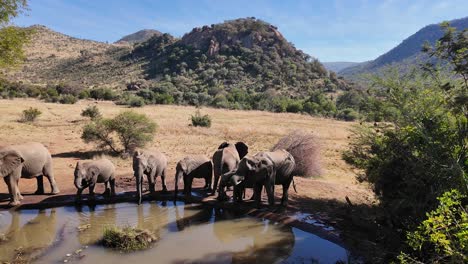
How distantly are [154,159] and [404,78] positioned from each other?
8.16m

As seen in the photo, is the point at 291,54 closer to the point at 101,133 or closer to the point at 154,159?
the point at 101,133

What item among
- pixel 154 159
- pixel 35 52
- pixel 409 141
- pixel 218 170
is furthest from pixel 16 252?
pixel 35 52

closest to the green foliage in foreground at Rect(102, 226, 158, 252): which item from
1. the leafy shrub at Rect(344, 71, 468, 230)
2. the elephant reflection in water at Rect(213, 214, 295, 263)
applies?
the elephant reflection in water at Rect(213, 214, 295, 263)

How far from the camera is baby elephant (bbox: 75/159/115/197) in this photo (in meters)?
11.7

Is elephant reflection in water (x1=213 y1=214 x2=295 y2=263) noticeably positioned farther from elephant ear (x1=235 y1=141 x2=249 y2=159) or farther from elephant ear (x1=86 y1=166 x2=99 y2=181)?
elephant ear (x1=86 y1=166 x2=99 y2=181)

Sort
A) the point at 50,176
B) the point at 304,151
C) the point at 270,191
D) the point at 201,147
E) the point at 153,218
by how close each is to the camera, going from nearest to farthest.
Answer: the point at 153,218 < the point at 270,191 < the point at 50,176 < the point at 304,151 < the point at 201,147

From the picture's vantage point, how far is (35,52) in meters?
93.4

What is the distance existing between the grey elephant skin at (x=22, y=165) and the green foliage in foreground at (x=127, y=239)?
4.40m

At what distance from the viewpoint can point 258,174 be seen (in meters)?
11.3

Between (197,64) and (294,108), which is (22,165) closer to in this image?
(294,108)

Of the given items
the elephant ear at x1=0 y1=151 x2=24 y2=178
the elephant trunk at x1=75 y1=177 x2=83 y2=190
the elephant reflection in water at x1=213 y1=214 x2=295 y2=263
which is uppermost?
the elephant ear at x1=0 y1=151 x2=24 y2=178

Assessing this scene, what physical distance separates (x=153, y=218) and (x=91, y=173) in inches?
103

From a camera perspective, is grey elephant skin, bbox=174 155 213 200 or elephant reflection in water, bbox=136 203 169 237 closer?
elephant reflection in water, bbox=136 203 169 237

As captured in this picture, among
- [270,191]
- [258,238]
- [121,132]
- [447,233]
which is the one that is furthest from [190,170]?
[121,132]
